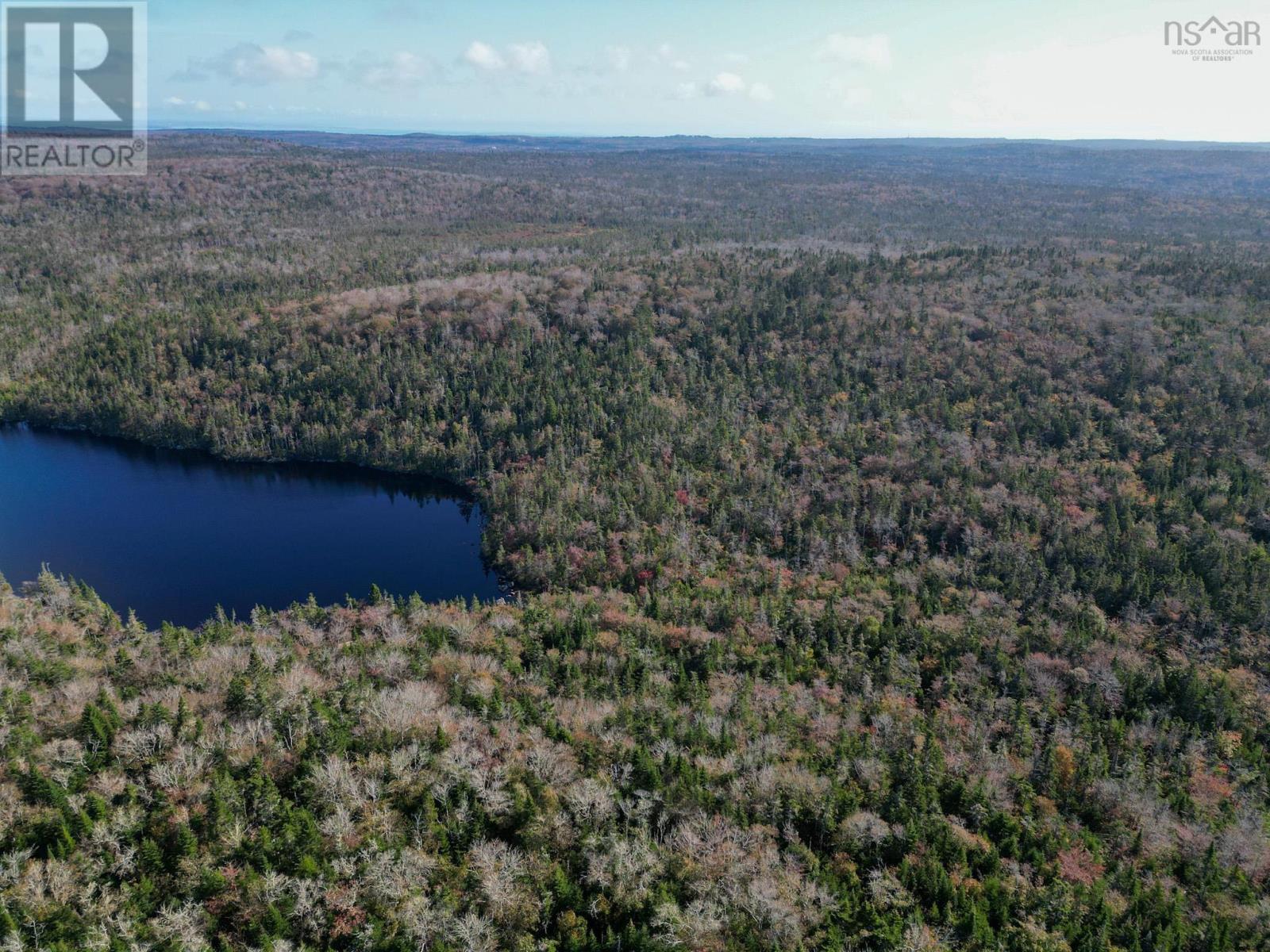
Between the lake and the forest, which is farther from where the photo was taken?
the lake

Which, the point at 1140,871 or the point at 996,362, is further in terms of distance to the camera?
the point at 996,362

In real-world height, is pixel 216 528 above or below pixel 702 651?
above

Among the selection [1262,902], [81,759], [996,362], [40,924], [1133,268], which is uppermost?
[1133,268]

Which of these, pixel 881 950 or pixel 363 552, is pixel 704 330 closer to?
pixel 363 552

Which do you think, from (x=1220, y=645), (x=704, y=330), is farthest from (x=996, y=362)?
(x=1220, y=645)

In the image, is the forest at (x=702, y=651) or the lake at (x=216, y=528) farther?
the lake at (x=216, y=528)
